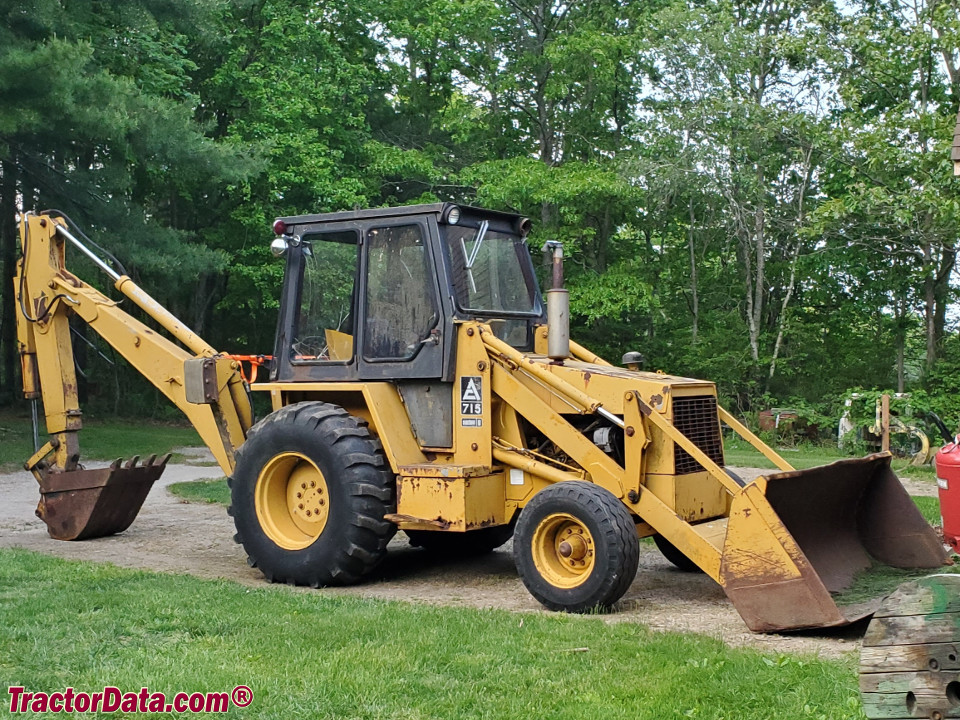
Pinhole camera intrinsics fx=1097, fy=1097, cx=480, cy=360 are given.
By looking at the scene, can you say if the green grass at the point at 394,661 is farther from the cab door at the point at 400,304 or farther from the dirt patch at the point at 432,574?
the cab door at the point at 400,304

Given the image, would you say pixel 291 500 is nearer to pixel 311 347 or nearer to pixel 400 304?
pixel 311 347

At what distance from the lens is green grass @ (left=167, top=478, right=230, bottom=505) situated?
44.1ft

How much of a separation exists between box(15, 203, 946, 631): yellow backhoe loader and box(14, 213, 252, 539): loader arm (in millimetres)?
65

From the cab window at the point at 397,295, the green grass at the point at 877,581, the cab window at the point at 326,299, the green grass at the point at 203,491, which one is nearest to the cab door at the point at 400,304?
the cab window at the point at 397,295

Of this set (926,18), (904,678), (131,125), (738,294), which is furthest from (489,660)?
(738,294)

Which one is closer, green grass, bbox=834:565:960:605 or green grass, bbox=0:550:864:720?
green grass, bbox=0:550:864:720

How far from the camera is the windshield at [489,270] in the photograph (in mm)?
8133

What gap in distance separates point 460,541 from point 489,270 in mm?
2480

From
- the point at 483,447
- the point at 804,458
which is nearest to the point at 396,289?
the point at 483,447

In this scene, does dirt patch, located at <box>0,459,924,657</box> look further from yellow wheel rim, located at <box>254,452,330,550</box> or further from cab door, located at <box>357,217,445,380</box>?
cab door, located at <box>357,217,445,380</box>

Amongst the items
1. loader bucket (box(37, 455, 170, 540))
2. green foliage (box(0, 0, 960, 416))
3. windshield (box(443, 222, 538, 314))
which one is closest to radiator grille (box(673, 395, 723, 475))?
windshield (box(443, 222, 538, 314))

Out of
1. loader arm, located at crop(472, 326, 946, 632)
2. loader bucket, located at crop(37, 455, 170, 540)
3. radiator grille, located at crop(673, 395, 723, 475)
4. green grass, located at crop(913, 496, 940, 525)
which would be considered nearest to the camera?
loader arm, located at crop(472, 326, 946, 632)

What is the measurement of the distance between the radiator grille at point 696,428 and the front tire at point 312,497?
2.07 meters

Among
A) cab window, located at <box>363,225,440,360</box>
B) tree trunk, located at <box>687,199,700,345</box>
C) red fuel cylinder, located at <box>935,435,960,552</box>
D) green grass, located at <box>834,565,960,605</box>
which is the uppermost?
tree trunk, located at <box>687,199,700,345</box>
